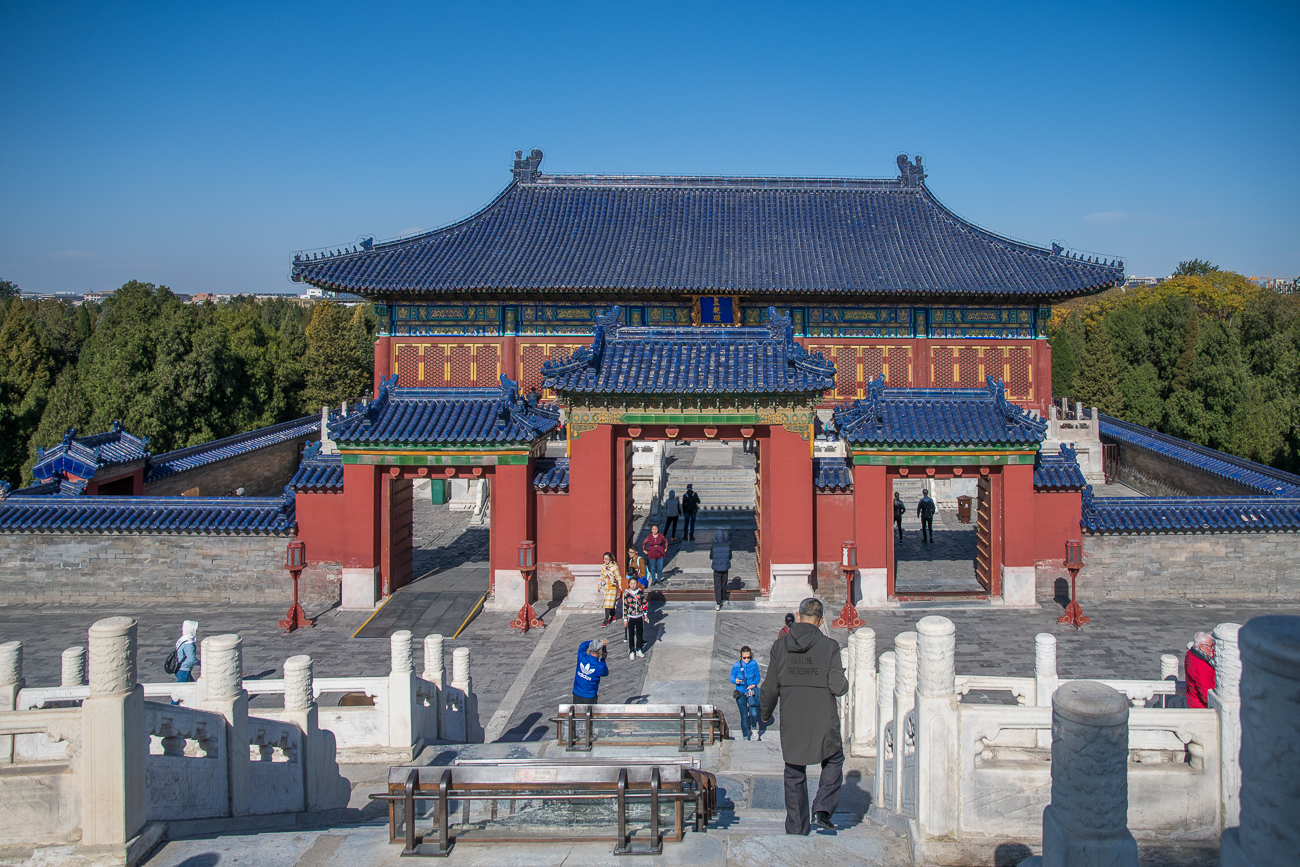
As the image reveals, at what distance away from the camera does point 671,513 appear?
24.6 metres

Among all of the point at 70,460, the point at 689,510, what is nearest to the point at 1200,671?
the point at 689,510

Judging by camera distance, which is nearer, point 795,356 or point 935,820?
point 935,820

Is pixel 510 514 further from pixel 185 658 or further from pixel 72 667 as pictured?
pixel 72 667

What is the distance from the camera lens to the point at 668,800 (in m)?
6.43

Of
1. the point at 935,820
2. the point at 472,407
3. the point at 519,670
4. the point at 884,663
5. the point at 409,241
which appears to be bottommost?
the point at 519,670

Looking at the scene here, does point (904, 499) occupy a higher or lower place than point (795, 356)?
lower

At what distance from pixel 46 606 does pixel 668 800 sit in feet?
52.9

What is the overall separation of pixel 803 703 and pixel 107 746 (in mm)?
4691

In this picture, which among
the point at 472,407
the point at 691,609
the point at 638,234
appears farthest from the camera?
the point at 638,234

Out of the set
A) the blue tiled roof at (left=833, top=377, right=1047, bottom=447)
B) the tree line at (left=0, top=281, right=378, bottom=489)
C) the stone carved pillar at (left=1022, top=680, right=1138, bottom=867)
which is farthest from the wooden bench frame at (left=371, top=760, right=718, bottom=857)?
the tree line at (left=0, top=281, right=378, bottom=489)

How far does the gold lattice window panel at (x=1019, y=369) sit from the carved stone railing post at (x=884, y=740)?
76.8 ft

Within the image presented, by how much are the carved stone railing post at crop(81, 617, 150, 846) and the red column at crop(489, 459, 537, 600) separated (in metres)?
11.0

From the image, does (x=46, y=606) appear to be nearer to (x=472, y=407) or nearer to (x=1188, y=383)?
(x=472, y=407)

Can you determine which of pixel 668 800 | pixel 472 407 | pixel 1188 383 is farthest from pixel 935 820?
pixel 1188 383
